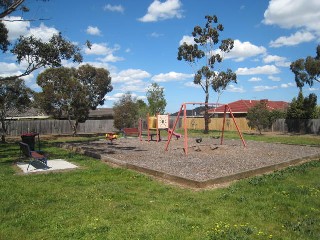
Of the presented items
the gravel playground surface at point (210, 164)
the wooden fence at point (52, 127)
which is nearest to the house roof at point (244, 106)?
the wooden fence at point (52, 127)

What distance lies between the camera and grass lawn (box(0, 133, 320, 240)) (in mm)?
5352

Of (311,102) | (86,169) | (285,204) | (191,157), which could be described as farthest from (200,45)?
(285,204)

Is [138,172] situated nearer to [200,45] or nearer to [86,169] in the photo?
[86,169]

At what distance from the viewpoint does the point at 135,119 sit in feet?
135

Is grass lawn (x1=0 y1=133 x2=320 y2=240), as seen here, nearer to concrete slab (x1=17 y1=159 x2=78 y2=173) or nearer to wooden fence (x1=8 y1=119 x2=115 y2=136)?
concrete slab (x1=17 y1=159 x2=78 y2=173)

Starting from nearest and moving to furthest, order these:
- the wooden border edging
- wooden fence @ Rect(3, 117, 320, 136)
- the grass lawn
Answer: the grass lawn → the wooden border edging → wooden fence @ Rect(3, 117, 320, 136)

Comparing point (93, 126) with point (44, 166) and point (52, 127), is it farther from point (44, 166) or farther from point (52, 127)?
point (44, 166)

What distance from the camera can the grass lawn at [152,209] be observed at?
17.6ft

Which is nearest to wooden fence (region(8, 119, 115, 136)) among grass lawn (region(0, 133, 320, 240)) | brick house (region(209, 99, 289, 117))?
brick house (region(209, 99, 289, 117))

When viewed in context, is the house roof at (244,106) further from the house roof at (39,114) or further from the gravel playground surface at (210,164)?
the gravel playground surface at (210,164)

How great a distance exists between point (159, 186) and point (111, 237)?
12.2 feet

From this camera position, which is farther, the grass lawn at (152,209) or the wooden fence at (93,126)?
the wooden fence at (93,126)

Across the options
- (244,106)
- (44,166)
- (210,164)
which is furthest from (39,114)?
(210,164)

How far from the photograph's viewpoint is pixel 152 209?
661 cm
